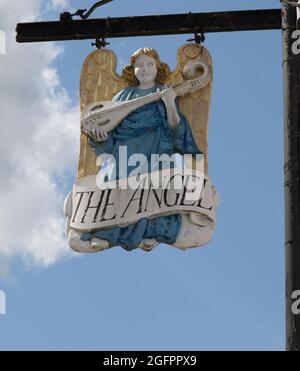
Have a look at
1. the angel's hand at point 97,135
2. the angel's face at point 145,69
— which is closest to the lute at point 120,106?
the angel's hand at point 97,135

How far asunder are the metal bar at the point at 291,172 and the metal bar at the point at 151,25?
2.30m

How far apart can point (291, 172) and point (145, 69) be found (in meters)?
4.50

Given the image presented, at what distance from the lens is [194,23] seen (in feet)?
43.3

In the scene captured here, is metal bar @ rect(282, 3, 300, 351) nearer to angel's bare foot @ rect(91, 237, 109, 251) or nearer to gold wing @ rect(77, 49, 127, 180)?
angel's bare foot @ rect(91, 237, 109, 251)

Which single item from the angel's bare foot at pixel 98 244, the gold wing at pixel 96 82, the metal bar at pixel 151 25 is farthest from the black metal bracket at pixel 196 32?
the angel's bare foot at pixel 98 244

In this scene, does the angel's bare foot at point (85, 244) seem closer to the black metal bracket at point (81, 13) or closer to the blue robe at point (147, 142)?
the blue robe at point (147, 142)

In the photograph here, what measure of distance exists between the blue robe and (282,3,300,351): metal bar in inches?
122

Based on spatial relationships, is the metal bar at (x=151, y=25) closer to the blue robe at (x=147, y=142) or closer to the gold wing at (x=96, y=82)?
the gold wing at (x=96, y=82)

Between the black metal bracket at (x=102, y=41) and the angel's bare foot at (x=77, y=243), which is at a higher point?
the black metal bracket at (x=102, y=41)

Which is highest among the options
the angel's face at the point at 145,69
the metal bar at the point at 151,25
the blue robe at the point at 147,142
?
the angel's face at the point at 145,69

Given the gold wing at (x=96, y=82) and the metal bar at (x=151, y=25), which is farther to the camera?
the gold wing at (x=96, y=82)

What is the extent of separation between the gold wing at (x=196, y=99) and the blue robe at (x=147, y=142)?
8 centimetres

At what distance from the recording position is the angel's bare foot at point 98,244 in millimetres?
13062

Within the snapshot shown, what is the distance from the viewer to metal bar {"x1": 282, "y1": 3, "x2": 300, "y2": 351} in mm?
9453
